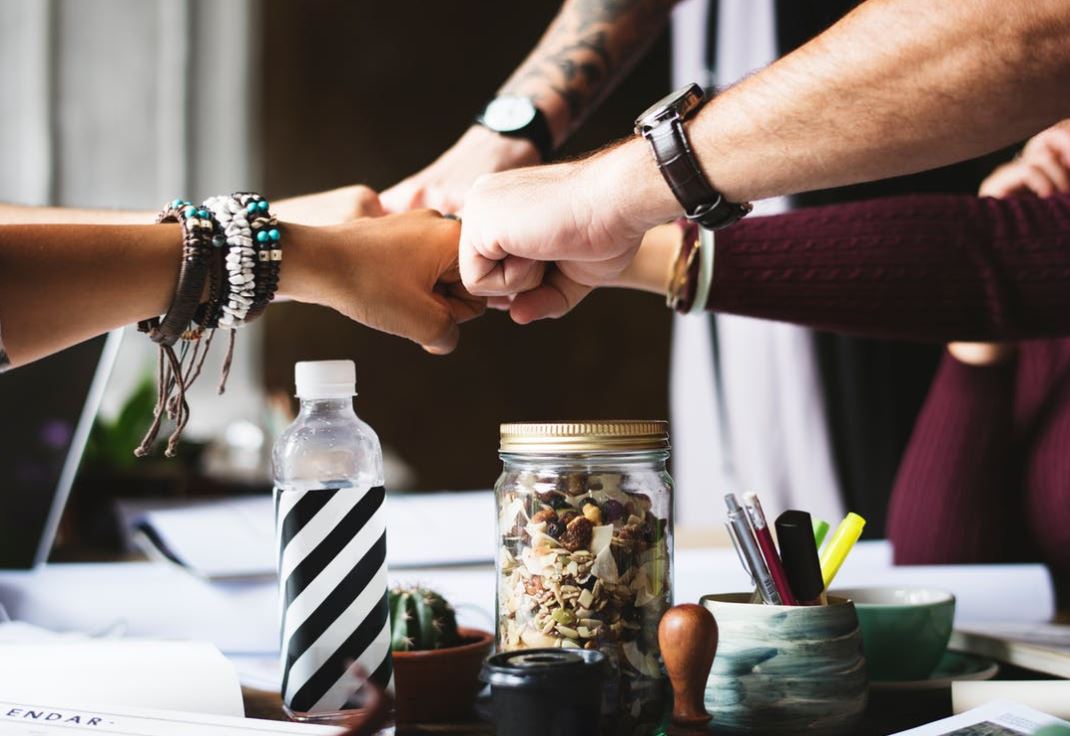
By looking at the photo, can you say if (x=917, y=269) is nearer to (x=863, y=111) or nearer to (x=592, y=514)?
(x=863, y=111)

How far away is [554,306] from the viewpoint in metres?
0.85

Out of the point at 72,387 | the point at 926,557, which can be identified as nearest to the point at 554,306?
the point at 72,387

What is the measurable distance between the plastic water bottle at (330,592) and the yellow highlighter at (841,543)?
0.89 ft

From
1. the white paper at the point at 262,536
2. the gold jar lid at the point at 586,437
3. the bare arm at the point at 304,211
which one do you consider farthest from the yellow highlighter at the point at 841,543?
the bare arm at the point at 304,211

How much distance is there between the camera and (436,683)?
0.60 metres

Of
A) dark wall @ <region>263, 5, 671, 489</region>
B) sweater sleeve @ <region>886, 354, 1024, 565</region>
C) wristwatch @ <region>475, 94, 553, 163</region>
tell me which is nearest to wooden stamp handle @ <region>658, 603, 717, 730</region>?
wristwatch @ <region>475, 94, 553, 163</region>

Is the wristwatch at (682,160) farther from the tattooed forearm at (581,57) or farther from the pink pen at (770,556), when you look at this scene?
the tattooed forearm at (581,57)

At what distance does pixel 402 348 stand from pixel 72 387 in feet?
5.72

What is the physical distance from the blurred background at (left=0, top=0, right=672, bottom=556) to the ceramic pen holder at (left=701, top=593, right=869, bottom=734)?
2.13 meters

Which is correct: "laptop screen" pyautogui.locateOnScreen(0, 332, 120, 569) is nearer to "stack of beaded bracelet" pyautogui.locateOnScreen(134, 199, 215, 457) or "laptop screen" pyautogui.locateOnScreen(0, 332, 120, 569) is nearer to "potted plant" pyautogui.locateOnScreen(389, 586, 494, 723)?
"stack of beaded bracelet" pyautogui.locateOnScreen(134, 199, 215, 457)

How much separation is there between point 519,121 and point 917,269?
18.2 inches

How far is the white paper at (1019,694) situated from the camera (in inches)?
21.1

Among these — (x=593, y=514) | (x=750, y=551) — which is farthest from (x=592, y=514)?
(x=750, y=551)

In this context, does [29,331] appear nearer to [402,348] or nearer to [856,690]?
[856,690]
